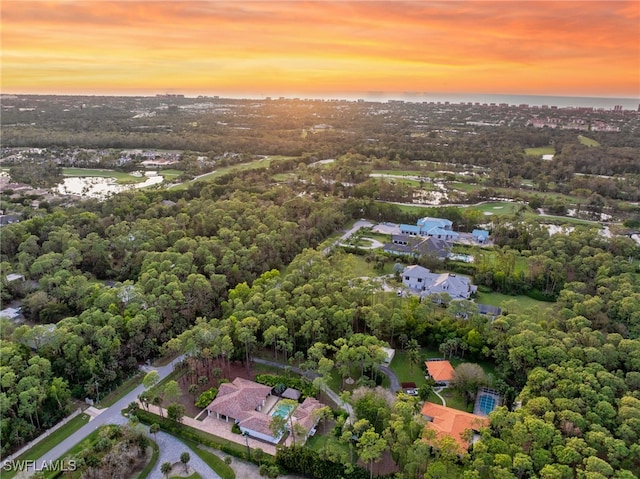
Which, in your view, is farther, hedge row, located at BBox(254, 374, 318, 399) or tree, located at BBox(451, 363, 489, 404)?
hedge row, located at BBox(254, 374, 318, 399)

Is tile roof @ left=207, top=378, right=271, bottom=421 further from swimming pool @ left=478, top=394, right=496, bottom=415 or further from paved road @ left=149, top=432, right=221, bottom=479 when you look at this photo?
swimming pool @ left=478, top=394, right=496, bottom=415

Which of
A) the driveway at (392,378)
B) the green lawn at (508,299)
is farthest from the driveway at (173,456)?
the green lawn at (508,299)

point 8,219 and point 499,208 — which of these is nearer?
point 8,219

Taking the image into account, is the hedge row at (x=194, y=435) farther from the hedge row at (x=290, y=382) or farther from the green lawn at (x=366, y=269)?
the green lawn at (x=366, y=269)

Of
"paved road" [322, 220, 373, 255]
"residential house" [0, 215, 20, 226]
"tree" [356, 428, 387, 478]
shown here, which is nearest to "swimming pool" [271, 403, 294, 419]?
"tree" [356, 428, 387, 478]

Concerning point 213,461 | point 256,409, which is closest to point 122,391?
point 213,461

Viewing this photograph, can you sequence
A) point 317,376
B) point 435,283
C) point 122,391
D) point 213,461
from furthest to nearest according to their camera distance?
point 435,283, point 317,376, point 122,391, point 213,461

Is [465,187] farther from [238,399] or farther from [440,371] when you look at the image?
[238,399]
